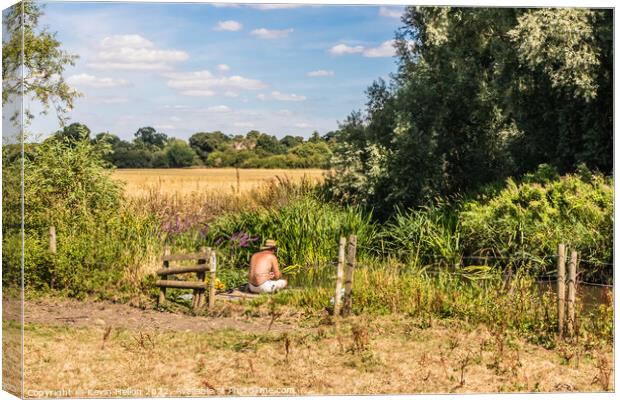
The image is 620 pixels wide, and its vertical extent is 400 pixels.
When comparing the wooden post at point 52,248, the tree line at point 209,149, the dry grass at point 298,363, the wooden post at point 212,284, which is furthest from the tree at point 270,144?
the dry grass at point 298,363

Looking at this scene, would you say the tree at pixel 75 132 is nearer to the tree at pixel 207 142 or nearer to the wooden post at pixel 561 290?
the tree at pixel 207 142

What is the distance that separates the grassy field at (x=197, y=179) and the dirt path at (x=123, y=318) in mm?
4684

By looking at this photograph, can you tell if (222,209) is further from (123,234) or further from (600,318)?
(600,318)

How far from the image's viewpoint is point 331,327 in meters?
10.0

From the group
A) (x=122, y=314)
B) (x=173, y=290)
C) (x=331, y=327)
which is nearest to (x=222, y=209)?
(x=173, y=290)

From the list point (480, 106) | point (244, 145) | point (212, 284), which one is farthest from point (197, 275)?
point (480, 106)

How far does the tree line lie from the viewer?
15.2 meters

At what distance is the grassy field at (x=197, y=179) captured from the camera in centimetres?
1631

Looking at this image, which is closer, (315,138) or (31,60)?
(31,60)

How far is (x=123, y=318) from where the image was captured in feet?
35.3

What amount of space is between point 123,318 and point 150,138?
18.9 feet

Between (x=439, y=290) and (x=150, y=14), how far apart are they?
4.91 meters

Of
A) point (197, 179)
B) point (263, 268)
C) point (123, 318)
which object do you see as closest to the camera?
point (123, 318)

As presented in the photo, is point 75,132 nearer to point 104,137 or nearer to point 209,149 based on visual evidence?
point 104,137
